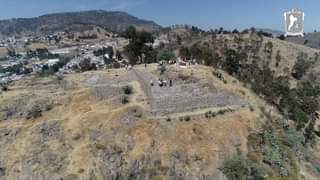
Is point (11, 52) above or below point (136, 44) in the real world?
below

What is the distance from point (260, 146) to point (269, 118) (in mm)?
6202

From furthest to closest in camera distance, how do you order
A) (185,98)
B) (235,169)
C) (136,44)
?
(136,44), (185,98), (235,169)

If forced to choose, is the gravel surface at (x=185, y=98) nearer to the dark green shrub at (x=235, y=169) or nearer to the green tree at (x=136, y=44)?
the dark green shrub at (x=235, y=169)

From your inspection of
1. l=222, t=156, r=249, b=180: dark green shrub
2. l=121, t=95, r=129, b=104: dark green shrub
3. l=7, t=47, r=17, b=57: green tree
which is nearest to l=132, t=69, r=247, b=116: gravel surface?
l=121, t=95, r=129, b=104: dark green shrub

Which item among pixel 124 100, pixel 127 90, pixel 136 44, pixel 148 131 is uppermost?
pixel 136 44

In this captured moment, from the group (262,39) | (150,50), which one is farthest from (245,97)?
(262,39)

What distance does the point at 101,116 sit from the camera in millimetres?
34375

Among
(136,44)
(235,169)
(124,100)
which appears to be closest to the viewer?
(235,169)

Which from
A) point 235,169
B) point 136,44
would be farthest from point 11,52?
point 235,169

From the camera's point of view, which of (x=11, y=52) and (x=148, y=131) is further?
(x=11, y=52)

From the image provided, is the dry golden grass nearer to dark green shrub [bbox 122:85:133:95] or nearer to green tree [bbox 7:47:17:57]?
dark green shrub [bbox 122:85:133:95]

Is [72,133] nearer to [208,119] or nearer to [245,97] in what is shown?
[208,119]

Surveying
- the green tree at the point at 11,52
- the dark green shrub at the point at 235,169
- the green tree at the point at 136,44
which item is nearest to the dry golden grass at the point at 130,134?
the dark green shrub at the point at 235,169

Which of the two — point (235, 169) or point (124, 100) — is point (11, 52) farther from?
point (235, 169)
